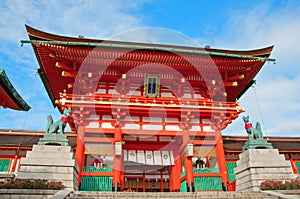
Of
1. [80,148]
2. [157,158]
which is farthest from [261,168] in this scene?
[80,148]

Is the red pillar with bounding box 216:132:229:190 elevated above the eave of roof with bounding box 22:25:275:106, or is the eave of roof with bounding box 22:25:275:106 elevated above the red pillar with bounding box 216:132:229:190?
the eave of roof with bounding box 22:25:275:106

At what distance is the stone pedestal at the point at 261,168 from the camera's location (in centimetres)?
1142

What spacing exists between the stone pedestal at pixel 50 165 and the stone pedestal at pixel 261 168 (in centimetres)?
816

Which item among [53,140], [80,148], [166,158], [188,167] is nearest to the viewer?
[53,140]

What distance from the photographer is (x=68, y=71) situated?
15492 millimetres

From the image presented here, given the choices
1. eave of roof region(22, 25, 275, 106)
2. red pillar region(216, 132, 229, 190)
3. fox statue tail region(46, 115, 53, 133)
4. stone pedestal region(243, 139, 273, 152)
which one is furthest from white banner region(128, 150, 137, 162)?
stone pedestal region(243, 139, 273, 152)

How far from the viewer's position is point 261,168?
11641 millimetres

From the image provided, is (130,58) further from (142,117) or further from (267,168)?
(267,168)

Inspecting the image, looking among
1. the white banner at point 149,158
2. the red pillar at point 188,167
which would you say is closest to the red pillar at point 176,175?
the red pillar at point 188,167

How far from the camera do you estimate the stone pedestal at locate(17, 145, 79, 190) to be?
10.5 m

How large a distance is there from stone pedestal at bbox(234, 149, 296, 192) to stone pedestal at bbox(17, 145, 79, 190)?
26.8ft

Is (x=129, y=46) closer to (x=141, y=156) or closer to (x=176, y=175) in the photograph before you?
(x=141, y=156)

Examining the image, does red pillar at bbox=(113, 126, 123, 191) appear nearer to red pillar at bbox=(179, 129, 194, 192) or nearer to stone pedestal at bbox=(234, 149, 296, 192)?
red pillar at bbox=(179, 129, 194, 192)

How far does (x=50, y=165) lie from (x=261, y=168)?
974 centimetres
